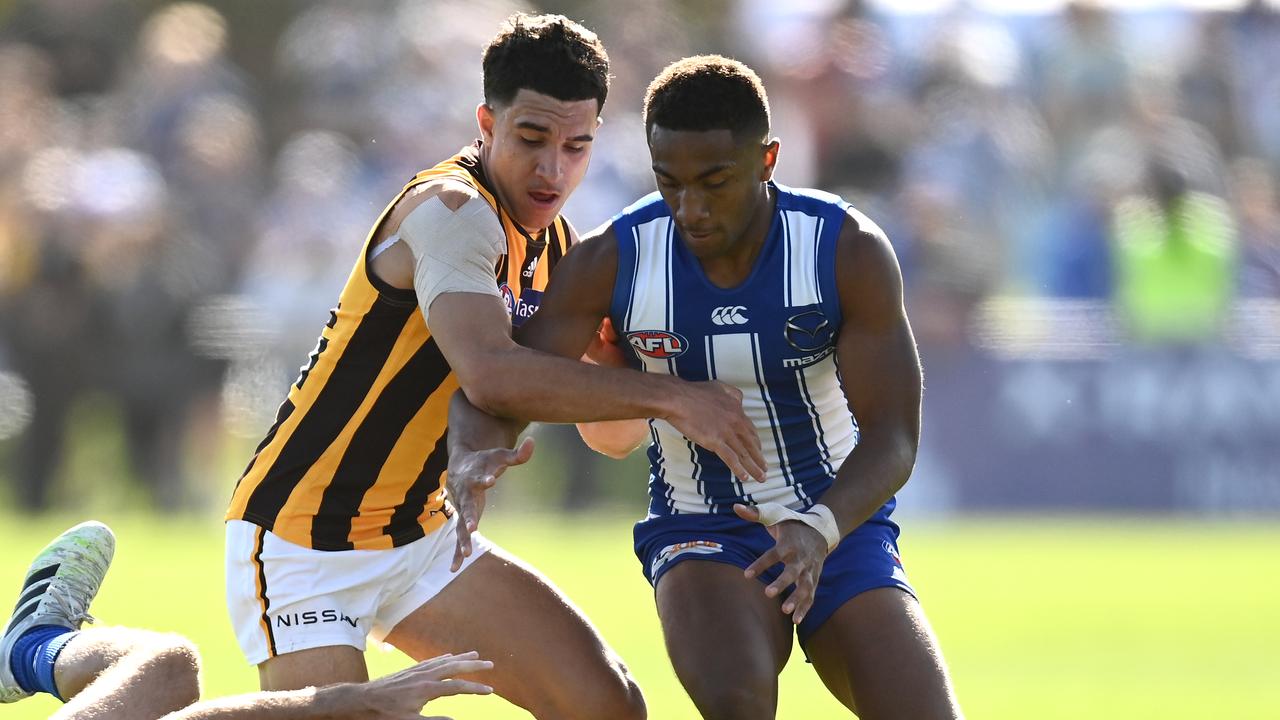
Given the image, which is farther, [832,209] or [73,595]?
[73,595]

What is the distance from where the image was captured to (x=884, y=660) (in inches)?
209

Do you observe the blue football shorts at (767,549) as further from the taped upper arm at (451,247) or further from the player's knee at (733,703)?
the taped upper arm at (451,247)

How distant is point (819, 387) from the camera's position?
228 inches

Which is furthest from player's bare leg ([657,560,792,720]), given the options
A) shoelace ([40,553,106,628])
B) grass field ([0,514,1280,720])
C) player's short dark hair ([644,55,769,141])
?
grass field ([0,514,1280,720])

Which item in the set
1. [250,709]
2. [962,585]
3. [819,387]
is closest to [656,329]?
[819,387]

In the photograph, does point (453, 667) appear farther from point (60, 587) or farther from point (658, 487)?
point (60, 587)

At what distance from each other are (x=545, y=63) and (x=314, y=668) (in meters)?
2.05

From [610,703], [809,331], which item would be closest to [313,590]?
[610,703]

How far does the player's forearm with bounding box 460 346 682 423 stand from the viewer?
5.27 m

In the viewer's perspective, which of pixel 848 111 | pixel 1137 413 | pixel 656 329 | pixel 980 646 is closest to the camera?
pixel 656 329

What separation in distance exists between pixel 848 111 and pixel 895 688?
1125 centimetres

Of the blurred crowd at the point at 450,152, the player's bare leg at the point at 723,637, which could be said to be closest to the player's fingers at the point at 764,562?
the player's bare leg at the point at 723,637

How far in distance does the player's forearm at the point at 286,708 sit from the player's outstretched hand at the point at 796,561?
1.21m

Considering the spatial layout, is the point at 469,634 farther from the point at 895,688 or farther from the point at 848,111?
the point at 848,111
